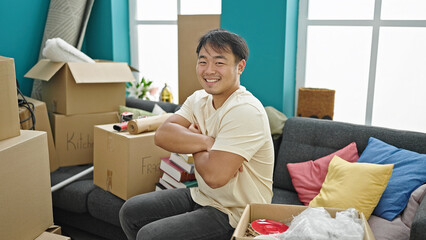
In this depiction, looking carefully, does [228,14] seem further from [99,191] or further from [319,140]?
[99,191]

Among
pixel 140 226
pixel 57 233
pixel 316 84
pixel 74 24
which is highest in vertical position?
pixel 74 24

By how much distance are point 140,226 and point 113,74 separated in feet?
4.75

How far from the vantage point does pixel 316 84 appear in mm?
2859

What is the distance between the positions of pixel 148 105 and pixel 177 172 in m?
0.97

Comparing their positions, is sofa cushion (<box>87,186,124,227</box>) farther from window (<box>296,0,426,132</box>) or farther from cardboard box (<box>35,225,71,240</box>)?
window (<box>296,0,426,132</box>)

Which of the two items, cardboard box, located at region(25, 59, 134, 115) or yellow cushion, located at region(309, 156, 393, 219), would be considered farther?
cardboard box, located at region(25, 59, 134, 115)

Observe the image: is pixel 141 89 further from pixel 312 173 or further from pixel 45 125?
pixel 312 173

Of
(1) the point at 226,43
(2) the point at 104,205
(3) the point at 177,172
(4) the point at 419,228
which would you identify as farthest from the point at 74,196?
(4) the point at 419,228

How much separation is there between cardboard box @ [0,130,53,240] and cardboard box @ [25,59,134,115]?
75 cm

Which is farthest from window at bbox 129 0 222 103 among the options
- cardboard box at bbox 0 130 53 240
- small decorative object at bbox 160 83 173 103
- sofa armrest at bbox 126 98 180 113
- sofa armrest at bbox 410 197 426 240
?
sofa armrest at bbox 410 197 426 240

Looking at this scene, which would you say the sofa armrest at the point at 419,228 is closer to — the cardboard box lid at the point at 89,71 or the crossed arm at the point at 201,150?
the crossed arm at the point at 201,150

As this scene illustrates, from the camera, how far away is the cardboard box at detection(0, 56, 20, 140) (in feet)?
6.33

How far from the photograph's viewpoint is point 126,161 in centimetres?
235

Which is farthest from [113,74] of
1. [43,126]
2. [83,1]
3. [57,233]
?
[57,233]
